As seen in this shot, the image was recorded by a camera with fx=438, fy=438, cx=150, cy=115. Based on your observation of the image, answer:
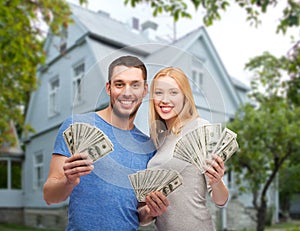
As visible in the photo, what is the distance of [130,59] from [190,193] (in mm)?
367

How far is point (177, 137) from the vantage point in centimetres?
103

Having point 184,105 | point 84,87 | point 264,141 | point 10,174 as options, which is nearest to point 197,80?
point 184,105

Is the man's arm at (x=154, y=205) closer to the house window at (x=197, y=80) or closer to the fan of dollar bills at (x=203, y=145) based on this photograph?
the fan of dollar bills at (x=203, y=145)

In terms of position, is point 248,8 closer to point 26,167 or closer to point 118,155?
point 118,155

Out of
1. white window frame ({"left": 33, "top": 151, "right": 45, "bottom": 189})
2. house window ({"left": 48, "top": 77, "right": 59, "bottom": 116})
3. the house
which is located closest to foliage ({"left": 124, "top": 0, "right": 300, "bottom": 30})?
the house

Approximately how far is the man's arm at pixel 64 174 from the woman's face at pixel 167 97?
0.70 feet

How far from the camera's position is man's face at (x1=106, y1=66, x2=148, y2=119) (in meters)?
1.04

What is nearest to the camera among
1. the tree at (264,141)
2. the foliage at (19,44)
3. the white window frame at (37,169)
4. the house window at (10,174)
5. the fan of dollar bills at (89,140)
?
the fan of dollar bills at (89,140)

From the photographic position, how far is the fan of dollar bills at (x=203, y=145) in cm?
100

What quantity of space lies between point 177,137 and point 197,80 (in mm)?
152

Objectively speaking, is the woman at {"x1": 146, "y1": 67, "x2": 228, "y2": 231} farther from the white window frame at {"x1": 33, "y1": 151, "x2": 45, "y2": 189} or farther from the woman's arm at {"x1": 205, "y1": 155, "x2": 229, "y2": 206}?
the white window frame at {"x1": 33, "y1": 151, "x2": 45, "y2": 189}

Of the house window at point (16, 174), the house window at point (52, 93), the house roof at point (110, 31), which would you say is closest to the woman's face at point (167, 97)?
the house roof at point (110, 31)

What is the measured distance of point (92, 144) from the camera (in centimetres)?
97

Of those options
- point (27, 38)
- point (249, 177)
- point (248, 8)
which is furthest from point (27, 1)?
point (249, 177)
